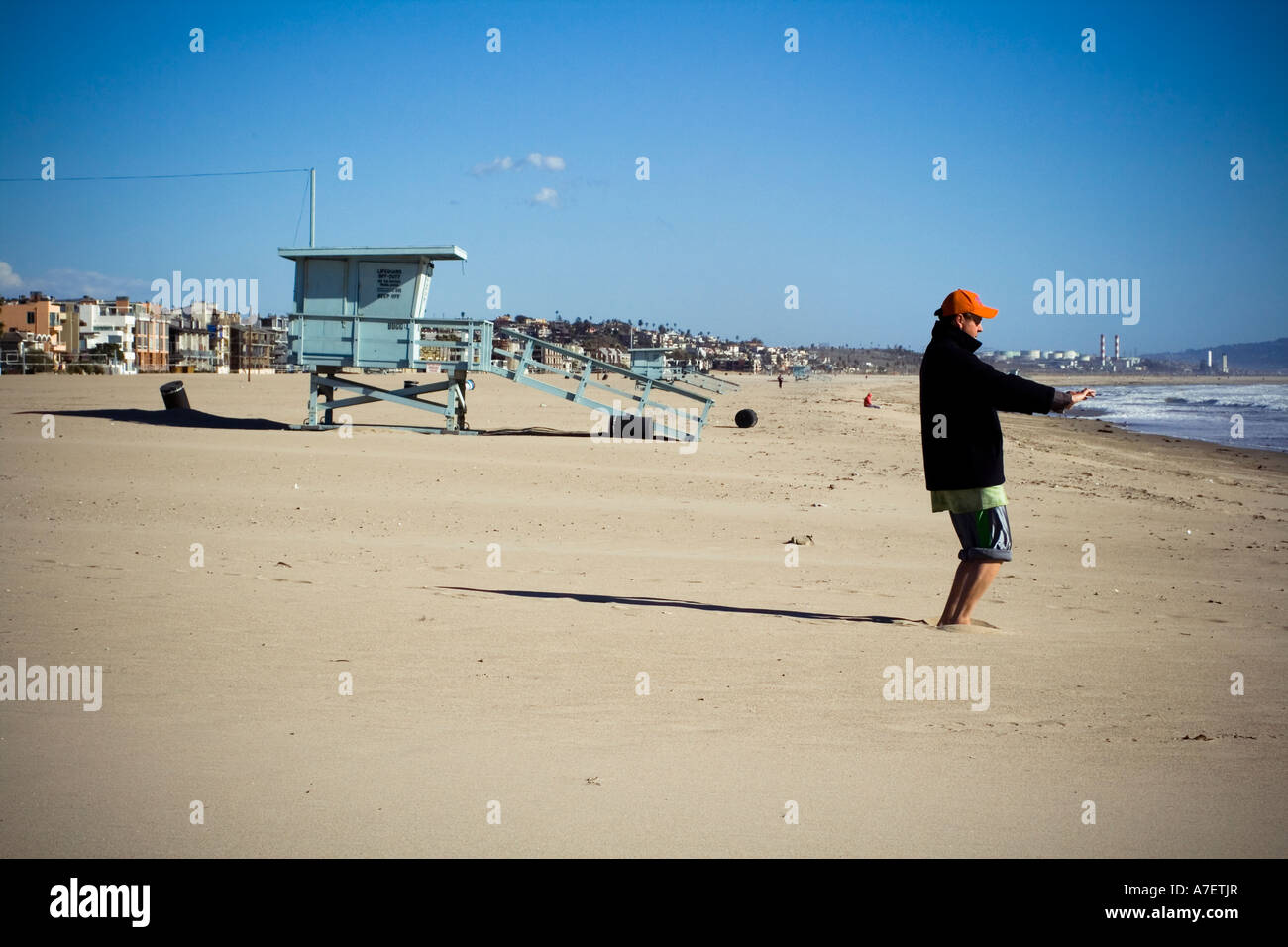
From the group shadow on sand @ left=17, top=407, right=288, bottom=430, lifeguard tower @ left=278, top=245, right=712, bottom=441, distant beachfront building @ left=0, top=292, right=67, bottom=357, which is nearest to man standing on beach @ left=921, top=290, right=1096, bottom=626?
lifeguard tower @ left=278, top=245, right=712, bottom=441

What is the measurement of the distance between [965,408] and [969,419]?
7cm

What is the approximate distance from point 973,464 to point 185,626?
4.90 meters

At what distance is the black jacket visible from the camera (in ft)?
19.7

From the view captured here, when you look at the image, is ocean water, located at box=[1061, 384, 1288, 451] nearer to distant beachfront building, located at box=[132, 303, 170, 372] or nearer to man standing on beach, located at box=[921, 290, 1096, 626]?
man standing on beach, located at box=[921, 290, 1096, 626]

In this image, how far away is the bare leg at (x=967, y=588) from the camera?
648 cm

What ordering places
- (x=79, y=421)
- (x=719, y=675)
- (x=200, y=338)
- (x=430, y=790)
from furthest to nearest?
(x=200, y=338)
(x=79, y=421)
(x=719, y=675)
(x=430, y=790)

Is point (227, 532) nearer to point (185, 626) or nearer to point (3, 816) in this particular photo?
point (185, 626)

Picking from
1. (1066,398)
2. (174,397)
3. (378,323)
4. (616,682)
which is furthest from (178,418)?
(1066,398)

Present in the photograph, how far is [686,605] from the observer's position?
7.62 m

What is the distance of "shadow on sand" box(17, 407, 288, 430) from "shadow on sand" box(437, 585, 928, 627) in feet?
53.0

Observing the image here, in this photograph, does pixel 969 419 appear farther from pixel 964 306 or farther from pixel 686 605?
pixel 686 605

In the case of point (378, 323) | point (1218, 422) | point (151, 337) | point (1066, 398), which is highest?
point (151, 337)

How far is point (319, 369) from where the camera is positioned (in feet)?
74.8
